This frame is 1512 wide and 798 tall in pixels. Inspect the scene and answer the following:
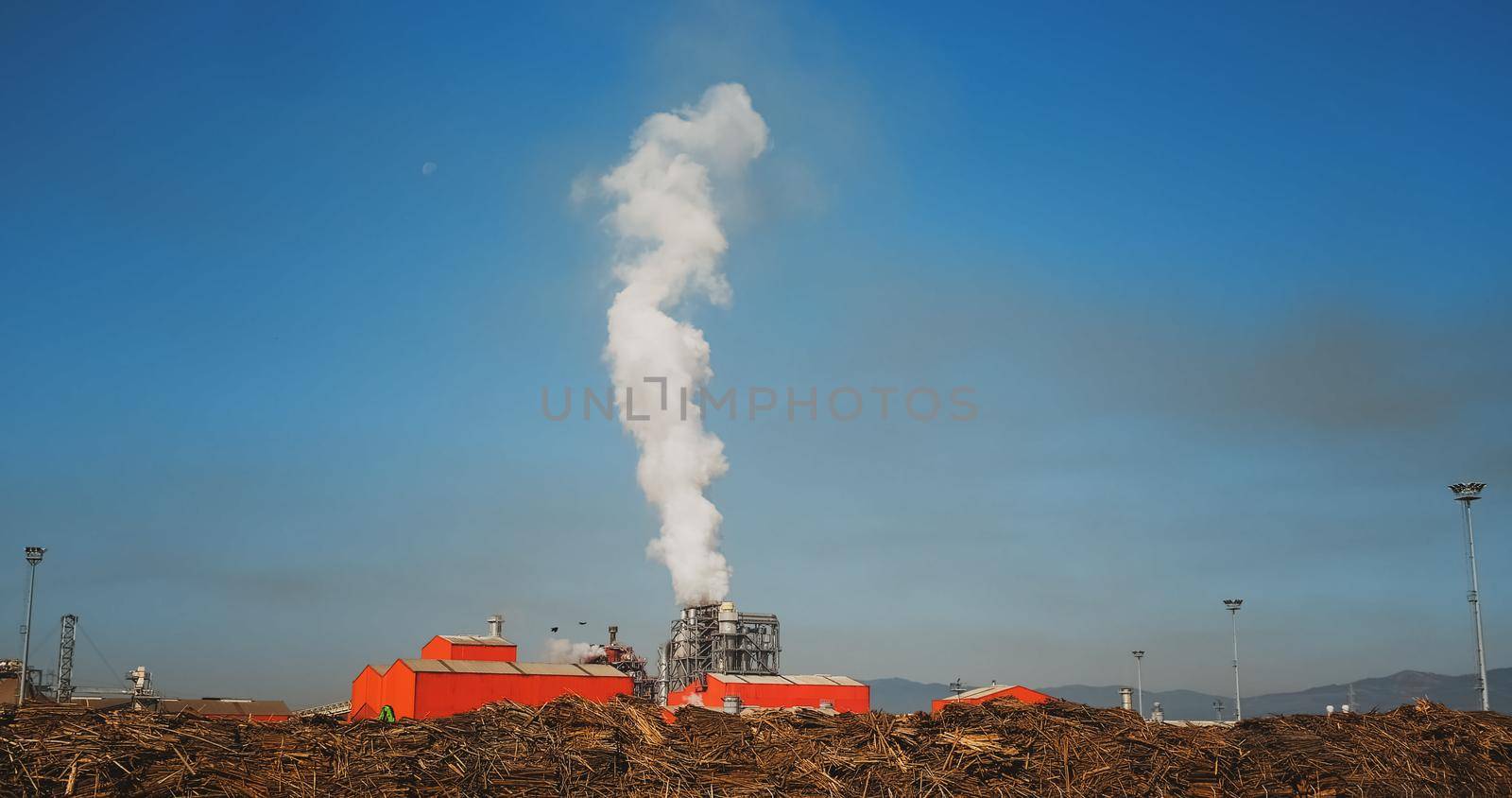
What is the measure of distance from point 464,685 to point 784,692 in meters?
20.8

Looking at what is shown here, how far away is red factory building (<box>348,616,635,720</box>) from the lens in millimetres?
50344

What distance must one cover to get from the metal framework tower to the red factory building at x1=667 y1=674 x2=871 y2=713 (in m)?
13.1

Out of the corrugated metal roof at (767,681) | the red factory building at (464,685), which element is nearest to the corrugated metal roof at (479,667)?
the red factory building at (464,685)

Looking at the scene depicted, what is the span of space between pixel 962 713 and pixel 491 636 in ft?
194

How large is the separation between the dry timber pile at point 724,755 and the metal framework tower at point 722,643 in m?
54.7

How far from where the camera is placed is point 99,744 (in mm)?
18500

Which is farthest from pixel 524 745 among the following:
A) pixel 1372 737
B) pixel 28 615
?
pixel 28 615

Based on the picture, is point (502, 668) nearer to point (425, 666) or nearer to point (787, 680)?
point (425, 666)

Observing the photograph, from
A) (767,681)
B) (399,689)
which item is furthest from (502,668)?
(767,681)

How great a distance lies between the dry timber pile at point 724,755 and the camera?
1878cm

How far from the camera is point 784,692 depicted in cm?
6456

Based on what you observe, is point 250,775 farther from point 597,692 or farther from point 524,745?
point 597,692

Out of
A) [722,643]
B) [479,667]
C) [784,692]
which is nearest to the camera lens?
[479,667]

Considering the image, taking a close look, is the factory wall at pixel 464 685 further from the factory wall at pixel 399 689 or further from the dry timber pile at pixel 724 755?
the dry timber pile at pixel 724 755
